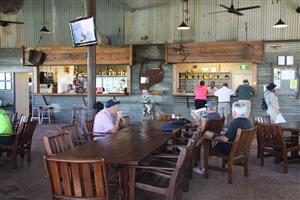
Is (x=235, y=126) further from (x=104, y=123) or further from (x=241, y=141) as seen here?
(x=104, y=123)

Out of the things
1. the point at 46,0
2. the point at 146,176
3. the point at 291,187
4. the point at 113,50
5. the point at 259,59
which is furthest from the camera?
the point at 46,0

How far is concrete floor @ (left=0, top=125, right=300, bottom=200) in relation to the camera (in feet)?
16.0

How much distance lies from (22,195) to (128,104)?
8955mm

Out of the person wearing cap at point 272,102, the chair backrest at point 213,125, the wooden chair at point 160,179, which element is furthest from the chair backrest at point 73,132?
the person wearing cap at point 272,102

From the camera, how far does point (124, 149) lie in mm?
4094

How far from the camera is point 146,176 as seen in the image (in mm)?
4020

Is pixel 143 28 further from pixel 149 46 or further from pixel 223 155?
pixel 223 155

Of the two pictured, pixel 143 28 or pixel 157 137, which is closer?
pixel 157 137

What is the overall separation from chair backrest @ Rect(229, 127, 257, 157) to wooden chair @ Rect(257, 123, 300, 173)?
0.74 meters

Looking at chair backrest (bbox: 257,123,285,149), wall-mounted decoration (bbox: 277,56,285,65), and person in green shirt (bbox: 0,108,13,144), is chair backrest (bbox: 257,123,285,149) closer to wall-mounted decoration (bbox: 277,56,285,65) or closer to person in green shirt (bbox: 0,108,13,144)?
person in green shirt (bbox: 0,108,13,144)

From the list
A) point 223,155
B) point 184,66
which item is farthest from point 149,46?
point 223,155

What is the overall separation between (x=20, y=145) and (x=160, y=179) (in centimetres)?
355

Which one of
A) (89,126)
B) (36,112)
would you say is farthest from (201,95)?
(89,126)

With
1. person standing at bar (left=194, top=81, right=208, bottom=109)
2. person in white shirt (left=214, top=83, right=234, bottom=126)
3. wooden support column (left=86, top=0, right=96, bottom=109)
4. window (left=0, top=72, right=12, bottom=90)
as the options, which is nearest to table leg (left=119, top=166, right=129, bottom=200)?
wooden support column (left=86, top=0, right=96, bottom=109)
